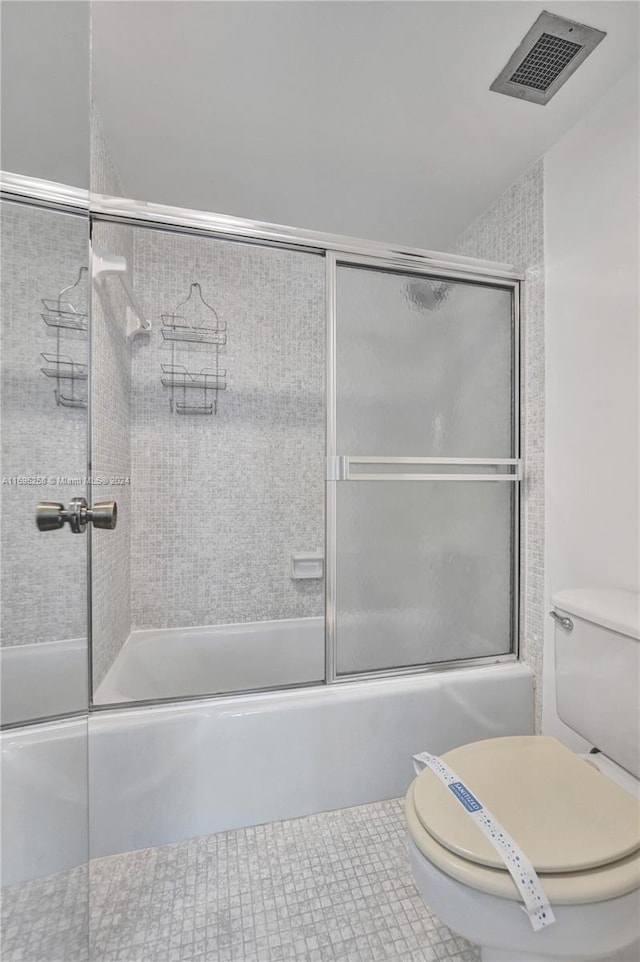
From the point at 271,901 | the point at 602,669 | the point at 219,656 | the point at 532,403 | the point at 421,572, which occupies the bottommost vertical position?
the point at 271,901

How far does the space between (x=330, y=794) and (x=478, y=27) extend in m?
2.32

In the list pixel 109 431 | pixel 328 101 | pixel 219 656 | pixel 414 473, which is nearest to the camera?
pixel 328 101

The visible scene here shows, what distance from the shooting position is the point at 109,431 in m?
1.89

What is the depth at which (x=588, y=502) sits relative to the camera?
1.63 meters

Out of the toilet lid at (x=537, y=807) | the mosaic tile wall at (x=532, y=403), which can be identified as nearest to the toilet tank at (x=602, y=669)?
the toilet lid at (x=537, y=807)

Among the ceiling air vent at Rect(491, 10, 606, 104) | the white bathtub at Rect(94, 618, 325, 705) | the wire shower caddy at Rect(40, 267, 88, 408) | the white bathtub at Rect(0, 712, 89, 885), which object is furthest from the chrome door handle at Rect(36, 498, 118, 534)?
the ceiling air vent at Rect(491, 10, 606, 104)

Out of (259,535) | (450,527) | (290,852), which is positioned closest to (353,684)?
(290,852)

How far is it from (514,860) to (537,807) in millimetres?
177

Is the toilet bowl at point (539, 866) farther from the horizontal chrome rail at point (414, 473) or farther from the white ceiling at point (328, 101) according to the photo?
the white ceiling at point (328, 101)

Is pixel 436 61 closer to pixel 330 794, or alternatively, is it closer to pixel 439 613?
pixel 439 613

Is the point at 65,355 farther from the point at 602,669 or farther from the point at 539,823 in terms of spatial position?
the point at 602,669

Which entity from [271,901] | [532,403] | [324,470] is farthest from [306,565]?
[271,901]

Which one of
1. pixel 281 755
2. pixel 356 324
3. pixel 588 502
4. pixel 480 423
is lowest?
pixel 281 755

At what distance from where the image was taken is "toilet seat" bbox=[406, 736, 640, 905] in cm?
83
